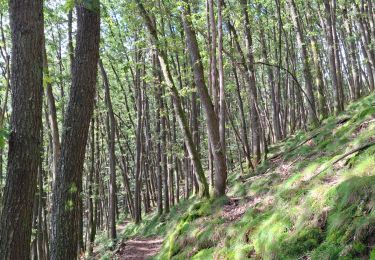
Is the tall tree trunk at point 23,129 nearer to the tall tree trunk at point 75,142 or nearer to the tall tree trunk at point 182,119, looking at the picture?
the tall tree trunk at point 75,142

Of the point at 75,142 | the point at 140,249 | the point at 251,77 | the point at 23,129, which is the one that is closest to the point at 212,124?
the point at 251,77

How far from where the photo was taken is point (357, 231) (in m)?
4.28

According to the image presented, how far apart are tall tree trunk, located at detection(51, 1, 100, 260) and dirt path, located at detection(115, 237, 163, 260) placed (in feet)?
21.9

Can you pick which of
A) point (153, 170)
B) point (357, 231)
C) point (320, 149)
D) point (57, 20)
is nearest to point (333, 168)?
point (357, 231)

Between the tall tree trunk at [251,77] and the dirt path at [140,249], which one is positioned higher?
the tall tree trunk at [251,77]

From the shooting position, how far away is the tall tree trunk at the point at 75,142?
16.5 ft

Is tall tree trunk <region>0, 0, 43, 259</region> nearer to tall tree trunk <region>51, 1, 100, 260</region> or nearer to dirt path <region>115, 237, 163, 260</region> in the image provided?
tall tree trunk <region>51, 1, 100, 260</region>

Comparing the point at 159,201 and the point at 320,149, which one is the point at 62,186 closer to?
the point at 320,149

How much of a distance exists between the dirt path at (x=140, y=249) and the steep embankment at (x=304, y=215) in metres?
2.05

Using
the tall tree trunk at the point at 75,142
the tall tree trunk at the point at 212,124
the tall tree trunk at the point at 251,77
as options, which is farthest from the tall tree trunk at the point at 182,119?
the tall tree trunk at the point at 75,142

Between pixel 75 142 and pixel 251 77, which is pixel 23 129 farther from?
pixel 251 77

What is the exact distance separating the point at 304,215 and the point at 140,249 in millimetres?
8745

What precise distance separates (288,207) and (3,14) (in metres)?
12.6

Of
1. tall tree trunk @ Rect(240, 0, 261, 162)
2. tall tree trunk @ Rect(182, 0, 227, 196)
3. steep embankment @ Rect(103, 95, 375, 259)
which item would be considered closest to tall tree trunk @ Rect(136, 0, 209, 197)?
tall tree trunk @ Rect(182, 0, 227, 196)
